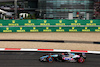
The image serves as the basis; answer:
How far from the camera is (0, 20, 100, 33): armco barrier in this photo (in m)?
20.7

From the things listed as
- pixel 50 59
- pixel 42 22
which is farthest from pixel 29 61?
pixel 42 22

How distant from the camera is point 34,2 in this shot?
76812mm

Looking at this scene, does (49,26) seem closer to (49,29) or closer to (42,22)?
(49,29)

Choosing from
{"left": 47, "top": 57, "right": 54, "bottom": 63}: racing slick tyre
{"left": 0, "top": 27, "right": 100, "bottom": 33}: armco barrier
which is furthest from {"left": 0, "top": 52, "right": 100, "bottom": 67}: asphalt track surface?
{"left": 0, "top": 27, "right": 100, "bottom": 33}: armco barrier

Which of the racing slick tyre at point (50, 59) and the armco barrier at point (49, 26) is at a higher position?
the armco barrier at point (49, 26)

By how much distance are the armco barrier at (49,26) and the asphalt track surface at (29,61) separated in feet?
32.6

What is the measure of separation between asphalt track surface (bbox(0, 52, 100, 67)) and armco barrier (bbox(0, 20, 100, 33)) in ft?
32.6

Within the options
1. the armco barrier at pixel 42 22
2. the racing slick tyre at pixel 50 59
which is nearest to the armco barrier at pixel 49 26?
the armco barrier at pixel 42 22

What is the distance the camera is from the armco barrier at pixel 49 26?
2066 centimetres

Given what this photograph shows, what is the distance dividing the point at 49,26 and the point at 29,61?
11969mm

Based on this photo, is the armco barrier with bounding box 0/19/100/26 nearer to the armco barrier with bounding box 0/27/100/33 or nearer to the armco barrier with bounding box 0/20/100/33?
the armco barrier with bounding box 0/20/100/33

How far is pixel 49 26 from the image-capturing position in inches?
823

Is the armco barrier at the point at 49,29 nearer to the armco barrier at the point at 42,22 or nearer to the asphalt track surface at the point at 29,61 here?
the armco barrier at the point at 42,22

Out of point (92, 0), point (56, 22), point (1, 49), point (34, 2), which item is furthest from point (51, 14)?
point (1, 49)
